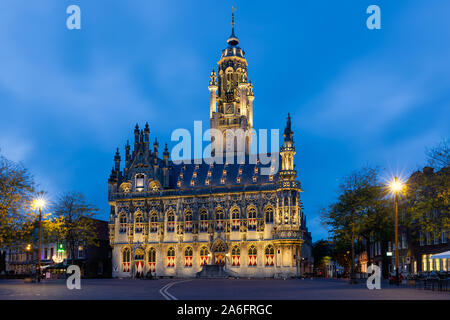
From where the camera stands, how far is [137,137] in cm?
9112

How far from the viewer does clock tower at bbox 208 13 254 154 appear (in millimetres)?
100750

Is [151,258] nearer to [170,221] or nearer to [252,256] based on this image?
[170,221]

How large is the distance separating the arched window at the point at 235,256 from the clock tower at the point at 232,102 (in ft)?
81.6

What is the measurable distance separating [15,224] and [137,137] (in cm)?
4571

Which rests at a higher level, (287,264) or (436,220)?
(436,220)

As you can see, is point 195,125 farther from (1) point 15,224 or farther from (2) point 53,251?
(1) point 15,224

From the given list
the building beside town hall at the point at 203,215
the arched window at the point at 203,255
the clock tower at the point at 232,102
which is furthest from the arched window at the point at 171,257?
the clock tower at the point at 232,102

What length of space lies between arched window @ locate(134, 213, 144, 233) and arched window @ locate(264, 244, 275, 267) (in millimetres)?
23240

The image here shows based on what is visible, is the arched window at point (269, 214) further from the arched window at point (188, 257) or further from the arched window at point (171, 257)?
the arched window at point (171, 257)

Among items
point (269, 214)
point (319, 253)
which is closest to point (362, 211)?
point (269, 214)

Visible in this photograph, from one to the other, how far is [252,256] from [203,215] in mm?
11266

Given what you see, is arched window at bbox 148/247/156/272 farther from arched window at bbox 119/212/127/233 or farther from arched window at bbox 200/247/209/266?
arched window at bbox 200/247/209/266

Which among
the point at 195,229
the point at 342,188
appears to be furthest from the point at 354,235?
the point at 195,229
